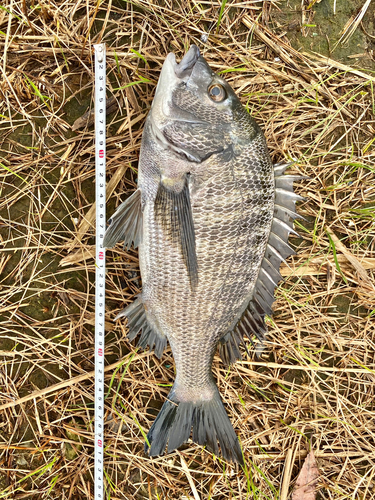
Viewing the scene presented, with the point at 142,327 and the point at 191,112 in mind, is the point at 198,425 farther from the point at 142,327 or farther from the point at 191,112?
the point at 191,112

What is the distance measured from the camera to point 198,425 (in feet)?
7.78

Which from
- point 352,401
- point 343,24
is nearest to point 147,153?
point 343,24

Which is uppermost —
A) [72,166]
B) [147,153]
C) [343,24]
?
[343,24]

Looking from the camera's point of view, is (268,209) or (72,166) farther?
(72,166)

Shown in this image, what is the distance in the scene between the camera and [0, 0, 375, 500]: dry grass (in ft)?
8.05

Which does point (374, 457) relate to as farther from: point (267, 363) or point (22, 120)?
point (22, 120)

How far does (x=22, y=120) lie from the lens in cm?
245

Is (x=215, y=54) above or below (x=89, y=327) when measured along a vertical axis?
above

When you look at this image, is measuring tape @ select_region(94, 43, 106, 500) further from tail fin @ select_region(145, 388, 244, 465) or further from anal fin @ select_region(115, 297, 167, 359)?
tail fin @ select_region(145, 388, 244, 465)

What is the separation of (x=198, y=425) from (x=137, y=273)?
1.15 meters

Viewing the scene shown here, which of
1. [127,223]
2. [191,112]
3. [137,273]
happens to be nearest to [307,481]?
[137,273]

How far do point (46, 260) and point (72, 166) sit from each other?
2.34 ft

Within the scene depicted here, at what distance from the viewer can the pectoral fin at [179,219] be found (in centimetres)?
200

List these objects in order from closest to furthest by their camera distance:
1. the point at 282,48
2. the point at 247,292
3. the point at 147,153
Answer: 1. the point at 147,153
2. the point at 247,292
3. the point at 282,48
